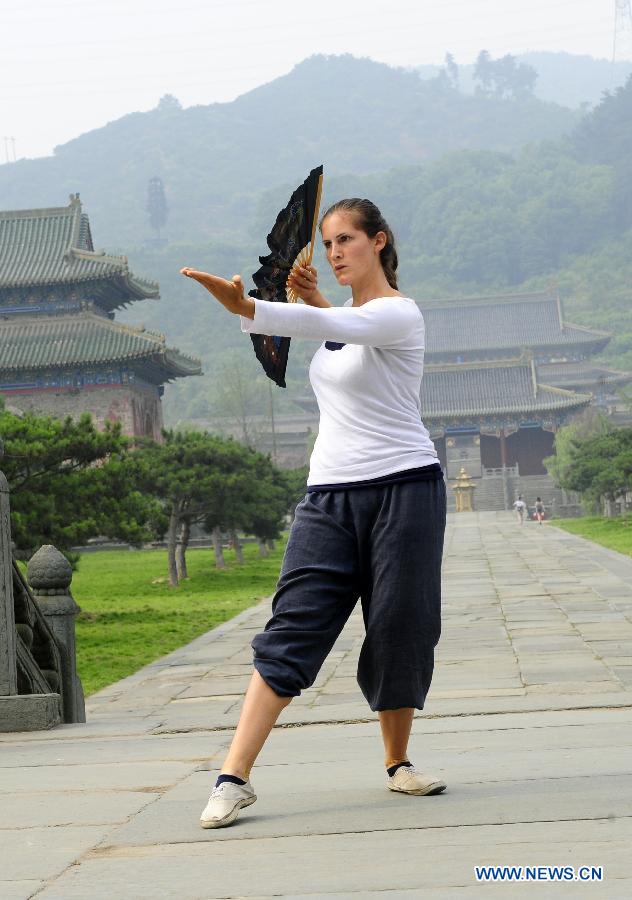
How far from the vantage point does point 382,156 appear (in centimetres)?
15175

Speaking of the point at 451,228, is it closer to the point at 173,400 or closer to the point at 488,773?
the point at 173,400

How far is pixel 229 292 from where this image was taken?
2.85 metres

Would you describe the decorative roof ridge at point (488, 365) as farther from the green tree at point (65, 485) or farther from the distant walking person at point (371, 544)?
the distant walking person at point (371, 544)

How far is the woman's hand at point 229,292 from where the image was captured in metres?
2.84

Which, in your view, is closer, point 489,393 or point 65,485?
point 65,485

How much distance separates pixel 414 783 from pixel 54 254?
34.8 m

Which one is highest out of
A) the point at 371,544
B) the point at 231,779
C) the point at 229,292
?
the point at 229,292

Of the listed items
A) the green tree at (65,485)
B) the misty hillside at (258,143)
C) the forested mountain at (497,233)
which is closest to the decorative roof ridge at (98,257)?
the green tree at (65,485)

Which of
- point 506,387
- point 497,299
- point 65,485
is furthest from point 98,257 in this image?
point 497,299

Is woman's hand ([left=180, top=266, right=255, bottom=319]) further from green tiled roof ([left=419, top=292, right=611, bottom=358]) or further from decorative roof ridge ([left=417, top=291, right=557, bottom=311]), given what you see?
decorative roof ridge ([left=417, top=291, right=557, bottom=311])

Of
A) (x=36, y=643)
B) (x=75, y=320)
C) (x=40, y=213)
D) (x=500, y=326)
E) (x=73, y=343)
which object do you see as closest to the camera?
(x=36, y=643)

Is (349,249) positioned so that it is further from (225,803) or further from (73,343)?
(73,343)

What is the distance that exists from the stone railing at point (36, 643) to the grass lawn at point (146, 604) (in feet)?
7.66

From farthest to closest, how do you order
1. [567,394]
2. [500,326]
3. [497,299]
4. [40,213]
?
[497,299] → [500,326] → [567,394] → [40,213]
